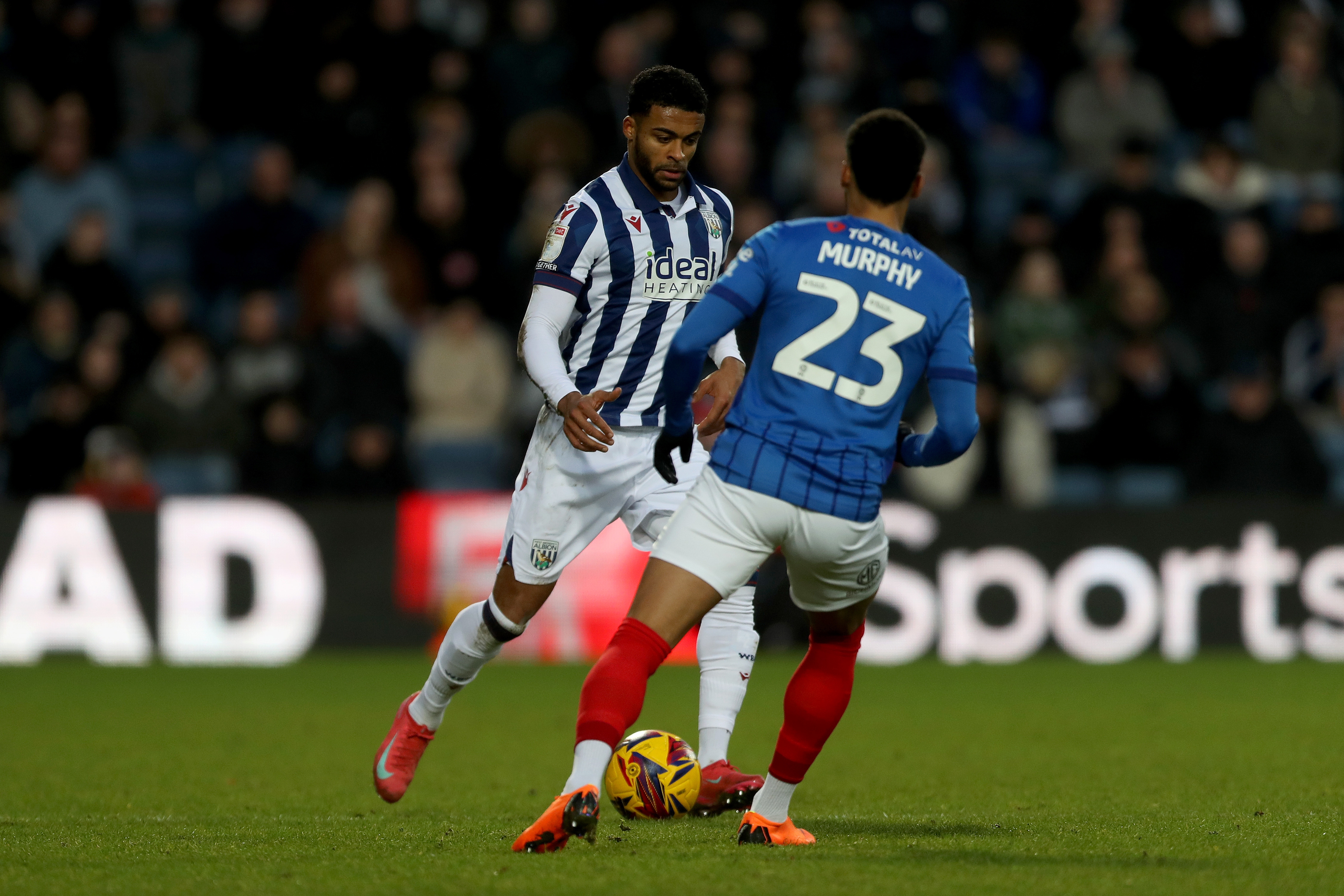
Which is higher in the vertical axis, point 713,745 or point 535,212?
point 535,212

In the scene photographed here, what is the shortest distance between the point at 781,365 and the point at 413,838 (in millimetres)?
1765

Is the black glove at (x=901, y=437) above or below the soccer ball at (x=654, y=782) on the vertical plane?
above

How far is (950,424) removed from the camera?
15.7ft

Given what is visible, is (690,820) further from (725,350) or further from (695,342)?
(695,342)

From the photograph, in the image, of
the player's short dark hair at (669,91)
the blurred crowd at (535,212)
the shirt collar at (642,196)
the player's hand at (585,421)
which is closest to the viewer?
the player's hand at (585,421)

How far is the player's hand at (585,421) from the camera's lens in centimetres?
544

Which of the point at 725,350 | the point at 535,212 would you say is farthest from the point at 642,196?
the point at 535,212

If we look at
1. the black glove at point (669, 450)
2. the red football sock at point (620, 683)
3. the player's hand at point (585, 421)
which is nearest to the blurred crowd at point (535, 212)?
the player's hand at point (585, 421)

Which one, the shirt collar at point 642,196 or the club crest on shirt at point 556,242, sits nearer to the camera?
the club crest on shirt at point 556,242

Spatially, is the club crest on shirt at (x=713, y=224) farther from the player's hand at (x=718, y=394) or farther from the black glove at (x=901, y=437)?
the black glove at (x=901, y=437)

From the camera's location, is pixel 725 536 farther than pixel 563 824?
Yes

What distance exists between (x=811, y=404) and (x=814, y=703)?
0.85 m

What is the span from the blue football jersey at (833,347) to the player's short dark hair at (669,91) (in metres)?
0.85

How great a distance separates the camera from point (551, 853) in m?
4.85
